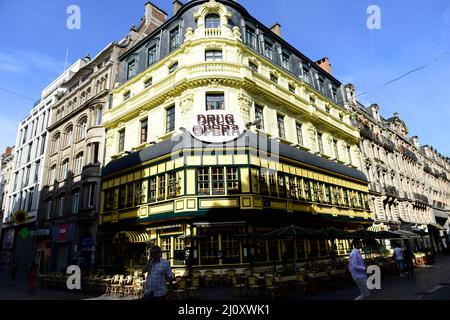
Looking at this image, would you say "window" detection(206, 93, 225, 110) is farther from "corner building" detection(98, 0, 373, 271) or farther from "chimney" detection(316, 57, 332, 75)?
"chimney" detection(316, 57, 332, 75)

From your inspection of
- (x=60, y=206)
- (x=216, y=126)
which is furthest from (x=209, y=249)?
(x=60, y=206)

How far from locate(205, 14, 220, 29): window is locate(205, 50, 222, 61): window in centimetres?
211

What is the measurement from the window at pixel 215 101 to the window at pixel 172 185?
4698mm

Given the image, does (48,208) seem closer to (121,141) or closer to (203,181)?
(121,141)

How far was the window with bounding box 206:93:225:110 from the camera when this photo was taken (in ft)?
57.8

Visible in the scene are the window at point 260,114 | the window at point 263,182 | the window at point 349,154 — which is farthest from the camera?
Answer: the window at point 349,154

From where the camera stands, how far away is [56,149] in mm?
30875

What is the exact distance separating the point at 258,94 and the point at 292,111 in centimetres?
404

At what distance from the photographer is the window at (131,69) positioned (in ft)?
79.4

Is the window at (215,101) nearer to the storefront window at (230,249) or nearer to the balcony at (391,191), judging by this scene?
the storefront window at (230,249)

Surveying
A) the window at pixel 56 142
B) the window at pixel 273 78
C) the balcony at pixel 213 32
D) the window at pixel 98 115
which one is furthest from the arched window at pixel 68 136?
the window at pixel 273 78

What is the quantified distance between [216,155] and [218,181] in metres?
1.51

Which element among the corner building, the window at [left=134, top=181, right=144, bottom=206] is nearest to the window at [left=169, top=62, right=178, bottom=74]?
the corner building

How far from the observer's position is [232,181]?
16.0 metres
